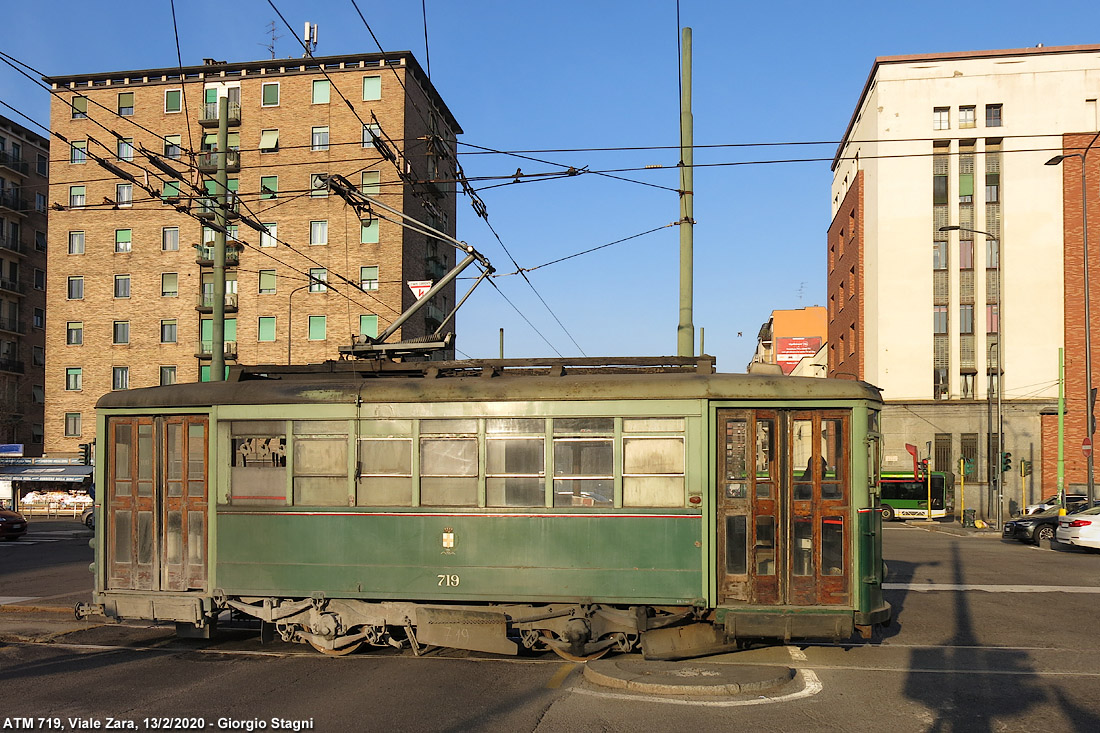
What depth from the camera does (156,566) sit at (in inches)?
422

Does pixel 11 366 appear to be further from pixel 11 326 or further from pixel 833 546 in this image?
pixel 833 546

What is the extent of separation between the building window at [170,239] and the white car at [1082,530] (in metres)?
43.7

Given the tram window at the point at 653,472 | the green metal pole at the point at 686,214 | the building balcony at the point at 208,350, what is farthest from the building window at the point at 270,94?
the tram window at the point at 653,472

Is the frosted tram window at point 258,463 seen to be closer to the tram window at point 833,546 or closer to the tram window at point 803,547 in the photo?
the tram window at point 803,547

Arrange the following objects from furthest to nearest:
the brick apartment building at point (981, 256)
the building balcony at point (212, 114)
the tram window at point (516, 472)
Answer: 1. the building balcony at point (212, 114)
2. the brick apartment building at point (981, 256)
3. the tram window at point (516, 472)

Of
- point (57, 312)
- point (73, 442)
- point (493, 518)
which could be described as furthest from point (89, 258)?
point (493, 518)

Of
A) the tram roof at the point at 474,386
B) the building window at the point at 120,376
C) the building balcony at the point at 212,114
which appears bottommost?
the tram roof at the point at 474,386

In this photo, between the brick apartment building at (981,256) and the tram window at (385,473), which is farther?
the brick apartment building at (981,256)

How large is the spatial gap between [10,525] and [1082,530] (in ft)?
103

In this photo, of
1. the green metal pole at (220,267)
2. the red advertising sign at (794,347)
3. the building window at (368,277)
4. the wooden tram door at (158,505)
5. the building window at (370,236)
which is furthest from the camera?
the red advertising sign at (794,347)

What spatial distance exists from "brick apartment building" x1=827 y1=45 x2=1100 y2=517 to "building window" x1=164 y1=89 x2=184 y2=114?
35.7 meters

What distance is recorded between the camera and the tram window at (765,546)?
375 inches

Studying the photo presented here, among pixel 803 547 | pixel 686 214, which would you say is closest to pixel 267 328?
pixel 686 214

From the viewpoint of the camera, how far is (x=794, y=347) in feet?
254
